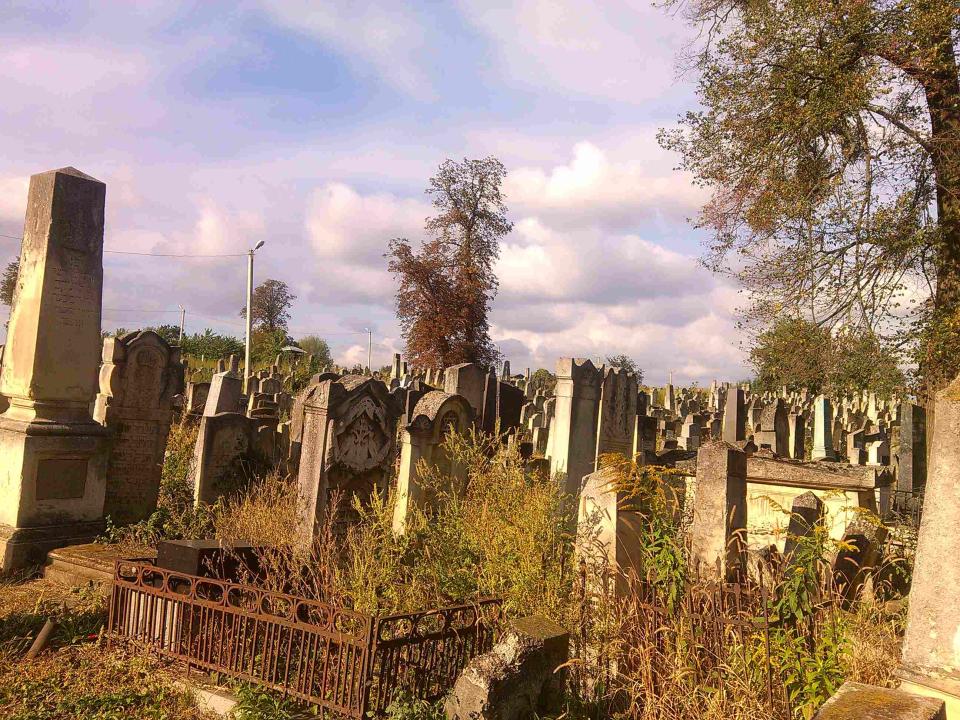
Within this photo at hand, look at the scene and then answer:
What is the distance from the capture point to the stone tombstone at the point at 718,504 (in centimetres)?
598

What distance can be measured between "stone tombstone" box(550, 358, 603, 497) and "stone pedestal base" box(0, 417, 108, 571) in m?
5.78

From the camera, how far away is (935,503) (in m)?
3.82

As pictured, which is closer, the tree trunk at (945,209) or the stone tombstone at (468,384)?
the stone tombstone at (468,384)

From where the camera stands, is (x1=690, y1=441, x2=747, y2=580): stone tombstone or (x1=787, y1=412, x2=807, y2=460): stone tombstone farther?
(x1=787, y1=412, x2=807, y2=460): stone tombstone

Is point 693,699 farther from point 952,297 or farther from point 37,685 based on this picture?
point 952,297

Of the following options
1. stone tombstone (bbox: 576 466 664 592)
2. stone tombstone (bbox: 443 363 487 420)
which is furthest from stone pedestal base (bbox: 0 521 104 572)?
stone tombstone (bbox: 576 466 664 592)

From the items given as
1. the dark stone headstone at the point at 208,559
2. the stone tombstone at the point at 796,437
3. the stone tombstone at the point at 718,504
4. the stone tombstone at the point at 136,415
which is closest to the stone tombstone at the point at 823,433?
the stone tombstone at the point at 796,437

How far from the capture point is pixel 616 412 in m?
11.1

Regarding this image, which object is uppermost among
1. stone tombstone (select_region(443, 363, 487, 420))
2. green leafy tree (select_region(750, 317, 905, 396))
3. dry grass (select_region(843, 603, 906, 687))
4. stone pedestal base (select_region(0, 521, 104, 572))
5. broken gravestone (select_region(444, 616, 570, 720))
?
green leafy tree (select_region(750, 317, 905, 396))

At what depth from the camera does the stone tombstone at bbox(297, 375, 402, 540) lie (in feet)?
27.1

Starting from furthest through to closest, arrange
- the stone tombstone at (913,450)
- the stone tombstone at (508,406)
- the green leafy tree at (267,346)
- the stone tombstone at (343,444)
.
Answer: the green leafy tree at (267,346), the stone tombstone at (913,450), the stone tombstone at (508,406), the stone tombstone at (343,444)

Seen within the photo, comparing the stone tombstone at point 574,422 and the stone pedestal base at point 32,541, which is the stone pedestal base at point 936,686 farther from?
the stone pedestal base at point 32,541

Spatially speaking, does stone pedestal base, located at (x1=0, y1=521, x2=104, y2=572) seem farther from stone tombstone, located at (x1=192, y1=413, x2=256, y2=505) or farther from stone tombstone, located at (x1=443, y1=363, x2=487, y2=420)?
stone tombstone, located at (x1=443, y1=363, x2=487, y2=420)

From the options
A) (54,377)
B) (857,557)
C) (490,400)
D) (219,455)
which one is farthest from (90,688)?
(490,400)
